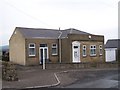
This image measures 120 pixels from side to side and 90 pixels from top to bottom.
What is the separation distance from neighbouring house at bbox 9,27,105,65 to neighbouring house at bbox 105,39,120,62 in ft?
34.0

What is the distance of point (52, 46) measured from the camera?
34750 millimetres

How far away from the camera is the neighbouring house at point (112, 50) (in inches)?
1863

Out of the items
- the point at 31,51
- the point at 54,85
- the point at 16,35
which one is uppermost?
the point at 16,35

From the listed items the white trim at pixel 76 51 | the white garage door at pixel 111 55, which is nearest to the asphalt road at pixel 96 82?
the white trim at pixel 76 51

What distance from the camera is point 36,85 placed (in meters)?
16.8

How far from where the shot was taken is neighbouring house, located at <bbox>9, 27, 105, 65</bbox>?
1293 inches

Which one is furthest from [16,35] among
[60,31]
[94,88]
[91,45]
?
[94,88]

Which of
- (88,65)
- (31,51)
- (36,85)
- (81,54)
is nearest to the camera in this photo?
(36,85)

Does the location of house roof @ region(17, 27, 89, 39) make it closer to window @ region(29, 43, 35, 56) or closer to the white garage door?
window @ region(29, 43, 35, 56)

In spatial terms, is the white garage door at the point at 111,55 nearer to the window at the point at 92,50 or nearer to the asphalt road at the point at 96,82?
the window at the point at 92,50

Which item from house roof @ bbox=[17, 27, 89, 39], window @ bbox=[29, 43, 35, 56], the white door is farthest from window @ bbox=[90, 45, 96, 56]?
window @ bbox=[29, 43, 35, 56]

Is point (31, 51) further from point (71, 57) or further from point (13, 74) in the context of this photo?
point (13, 74)

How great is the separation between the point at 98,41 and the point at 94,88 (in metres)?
23.0

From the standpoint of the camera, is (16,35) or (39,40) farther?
(16,35)
